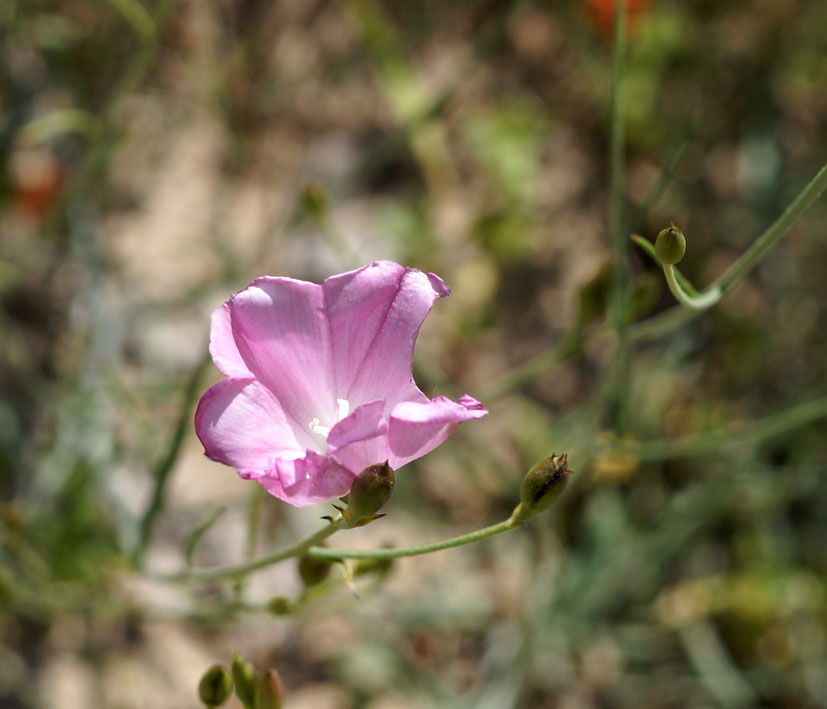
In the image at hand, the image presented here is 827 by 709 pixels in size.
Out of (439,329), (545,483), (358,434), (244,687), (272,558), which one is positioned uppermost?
(358,434)

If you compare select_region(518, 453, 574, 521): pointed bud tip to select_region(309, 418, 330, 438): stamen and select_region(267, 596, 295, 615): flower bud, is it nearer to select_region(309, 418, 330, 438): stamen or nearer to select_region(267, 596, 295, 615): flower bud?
select_region(309, 418, 330, 438): stamen

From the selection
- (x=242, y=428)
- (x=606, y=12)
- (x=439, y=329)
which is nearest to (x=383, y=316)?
(x=242, y=428)

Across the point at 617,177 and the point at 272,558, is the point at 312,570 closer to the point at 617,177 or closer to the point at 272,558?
the point at 272,558

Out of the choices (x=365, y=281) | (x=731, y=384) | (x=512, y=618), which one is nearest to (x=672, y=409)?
(x=731, y=384)

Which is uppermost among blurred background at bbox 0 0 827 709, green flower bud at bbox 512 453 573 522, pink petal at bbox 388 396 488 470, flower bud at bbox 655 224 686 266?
flower bud at bbox 655 224 686 266

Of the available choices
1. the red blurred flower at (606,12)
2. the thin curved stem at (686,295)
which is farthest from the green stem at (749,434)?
the red blurred flower at (606,12)

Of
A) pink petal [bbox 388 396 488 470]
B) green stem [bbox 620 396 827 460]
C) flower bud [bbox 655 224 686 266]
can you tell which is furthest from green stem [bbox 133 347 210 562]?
green stem [bbox 620 396 827 460]

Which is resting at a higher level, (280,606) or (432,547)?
(432,547)
